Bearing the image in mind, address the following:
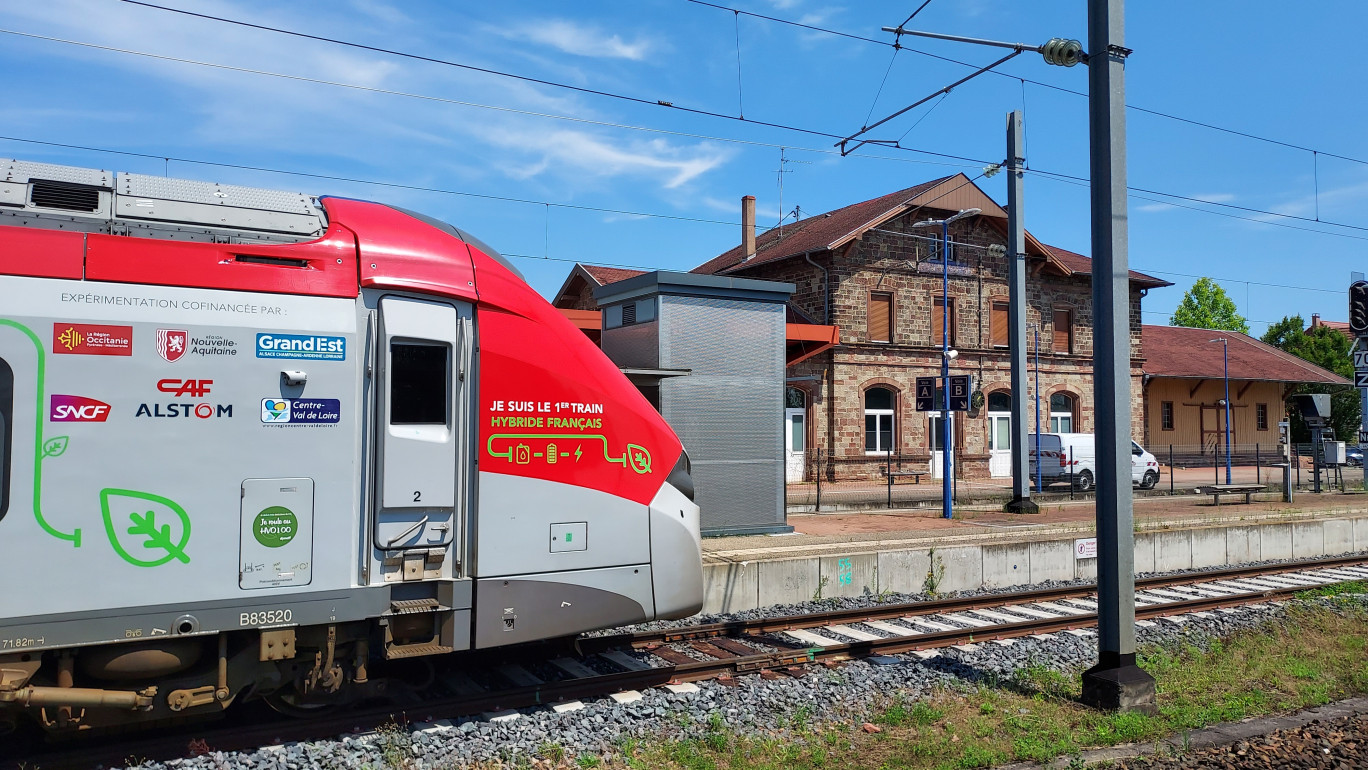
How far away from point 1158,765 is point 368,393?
550 centimetres

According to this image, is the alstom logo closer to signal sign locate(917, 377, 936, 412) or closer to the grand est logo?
the grand est logo

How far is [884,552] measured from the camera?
11812 millimetres

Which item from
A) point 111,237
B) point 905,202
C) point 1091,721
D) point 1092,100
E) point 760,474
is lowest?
point 1091,721

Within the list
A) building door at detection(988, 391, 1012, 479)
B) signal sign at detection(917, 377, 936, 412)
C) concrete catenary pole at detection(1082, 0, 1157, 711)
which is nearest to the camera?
concrete catenary pole at detection(1082, 0, 1157, 711)

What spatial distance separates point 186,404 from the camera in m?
5.33

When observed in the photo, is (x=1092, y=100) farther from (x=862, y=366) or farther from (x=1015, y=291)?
(x=862, y=366)

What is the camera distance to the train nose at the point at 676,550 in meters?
6.88

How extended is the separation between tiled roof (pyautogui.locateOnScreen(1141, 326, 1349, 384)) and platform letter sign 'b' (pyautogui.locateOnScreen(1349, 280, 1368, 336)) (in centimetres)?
1558

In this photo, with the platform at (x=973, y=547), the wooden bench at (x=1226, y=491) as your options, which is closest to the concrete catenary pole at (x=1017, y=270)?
the platform at (x=973, y=547)

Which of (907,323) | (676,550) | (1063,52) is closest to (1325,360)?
(907,323)

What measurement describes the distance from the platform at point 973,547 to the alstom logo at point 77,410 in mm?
6169

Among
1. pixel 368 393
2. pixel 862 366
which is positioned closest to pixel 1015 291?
pixel 862 366

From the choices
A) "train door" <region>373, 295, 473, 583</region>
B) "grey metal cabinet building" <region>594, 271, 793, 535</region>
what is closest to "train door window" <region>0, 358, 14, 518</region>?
"train door" <region>373, 295, 473, 583</region>

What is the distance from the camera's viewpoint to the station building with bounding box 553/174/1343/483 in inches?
1209
